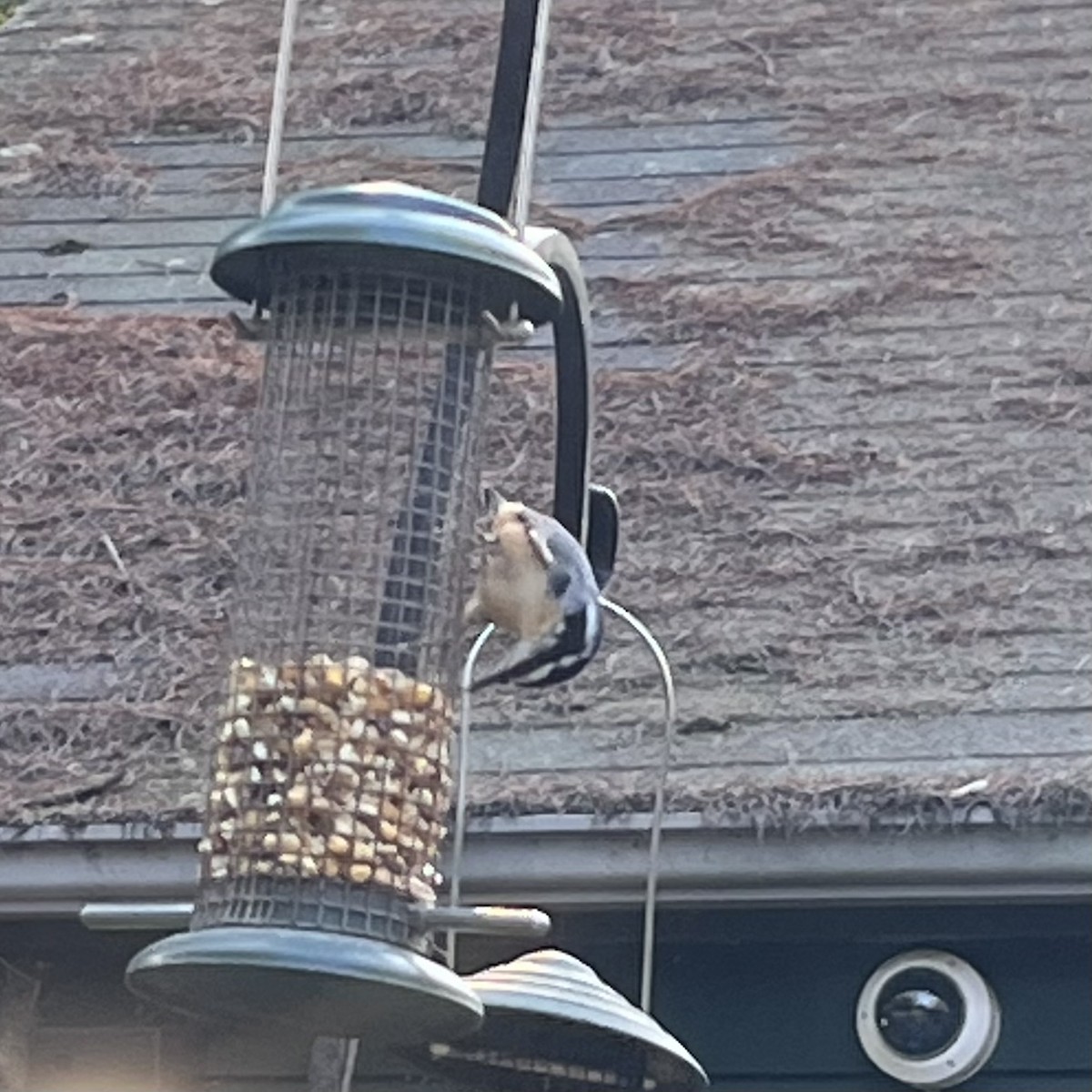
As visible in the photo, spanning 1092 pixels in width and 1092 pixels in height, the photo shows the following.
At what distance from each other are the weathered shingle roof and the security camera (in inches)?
11.8

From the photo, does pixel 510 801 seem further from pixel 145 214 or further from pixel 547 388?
pixel 145 214

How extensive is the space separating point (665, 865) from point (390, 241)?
1.29 m

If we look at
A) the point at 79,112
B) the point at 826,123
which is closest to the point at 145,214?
the point at 79,112

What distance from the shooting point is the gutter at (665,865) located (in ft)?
14.5

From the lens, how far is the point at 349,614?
148 inches

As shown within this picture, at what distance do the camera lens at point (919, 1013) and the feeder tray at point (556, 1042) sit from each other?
2.05ft

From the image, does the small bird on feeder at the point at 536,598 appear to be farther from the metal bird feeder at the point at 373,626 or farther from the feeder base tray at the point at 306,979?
the feeder base tray at the point at 306,979

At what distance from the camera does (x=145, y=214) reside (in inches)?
271

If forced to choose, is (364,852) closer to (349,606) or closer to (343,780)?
(343,780)

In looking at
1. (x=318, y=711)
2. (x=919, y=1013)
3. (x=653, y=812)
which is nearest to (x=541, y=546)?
(x=318, y=711)

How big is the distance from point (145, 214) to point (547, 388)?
133cm

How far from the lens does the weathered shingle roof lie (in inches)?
190

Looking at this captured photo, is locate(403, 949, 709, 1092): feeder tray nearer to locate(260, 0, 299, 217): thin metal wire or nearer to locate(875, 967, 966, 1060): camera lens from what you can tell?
locate(875, 967, 966, 1060): camera lens

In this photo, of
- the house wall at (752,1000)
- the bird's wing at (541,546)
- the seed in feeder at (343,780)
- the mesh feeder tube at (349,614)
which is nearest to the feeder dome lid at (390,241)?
the mesh feeder tube at (349,614)
